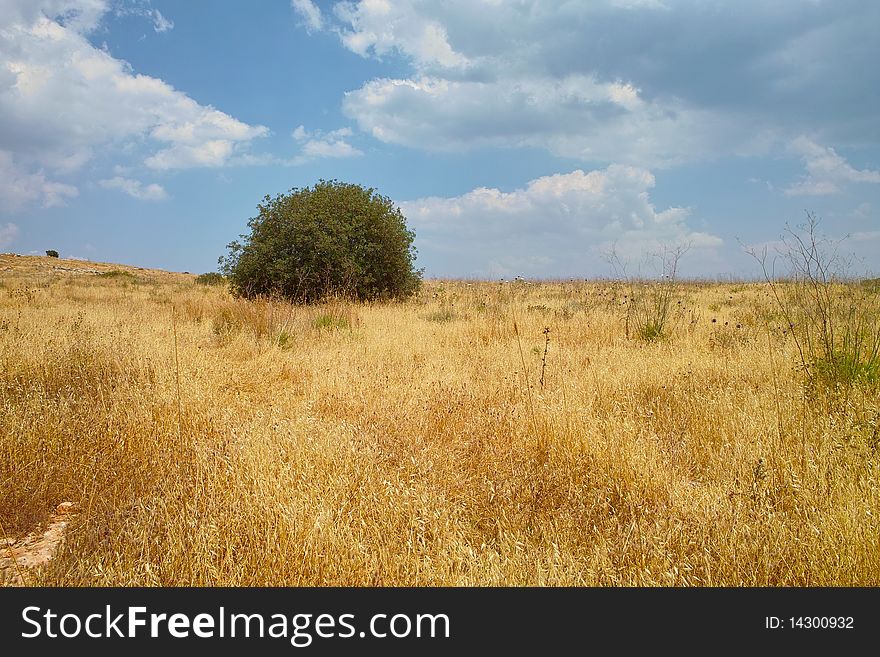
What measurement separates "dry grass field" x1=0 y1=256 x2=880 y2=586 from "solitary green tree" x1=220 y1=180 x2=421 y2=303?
8.28m

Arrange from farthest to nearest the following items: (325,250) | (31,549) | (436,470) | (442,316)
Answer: (325,250), (442,316), (436,470), (31,549)

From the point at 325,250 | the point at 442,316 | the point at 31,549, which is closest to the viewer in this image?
the point at 31,549

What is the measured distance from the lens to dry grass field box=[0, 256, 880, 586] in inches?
98.7

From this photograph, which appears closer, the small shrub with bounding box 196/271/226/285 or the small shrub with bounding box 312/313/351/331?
the small shrub with bounding box 312/313/351/331

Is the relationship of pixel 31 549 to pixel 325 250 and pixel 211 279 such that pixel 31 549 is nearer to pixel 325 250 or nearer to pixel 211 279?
pixel 325 250

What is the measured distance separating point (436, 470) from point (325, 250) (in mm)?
11756

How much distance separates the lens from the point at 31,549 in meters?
2.91

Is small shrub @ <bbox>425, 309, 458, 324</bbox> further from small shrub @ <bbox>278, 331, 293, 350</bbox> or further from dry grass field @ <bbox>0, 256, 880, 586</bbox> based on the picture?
dry grass field @ <bbox>0, 256, 880, 586</bbox>

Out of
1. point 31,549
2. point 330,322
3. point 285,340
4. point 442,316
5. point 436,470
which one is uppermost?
point 442,316

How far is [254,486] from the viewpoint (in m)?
3.06

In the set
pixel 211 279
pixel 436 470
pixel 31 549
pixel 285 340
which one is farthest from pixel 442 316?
pixel 211 279

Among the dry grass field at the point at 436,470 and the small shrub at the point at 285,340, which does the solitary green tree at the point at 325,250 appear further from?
the dry grass field at the point at 436,470

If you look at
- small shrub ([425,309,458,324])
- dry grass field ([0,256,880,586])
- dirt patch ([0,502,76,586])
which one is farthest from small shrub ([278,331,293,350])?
dirt patch ([0,502,76,586])

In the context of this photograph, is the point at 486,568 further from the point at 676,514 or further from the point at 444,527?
the point at 676,514
